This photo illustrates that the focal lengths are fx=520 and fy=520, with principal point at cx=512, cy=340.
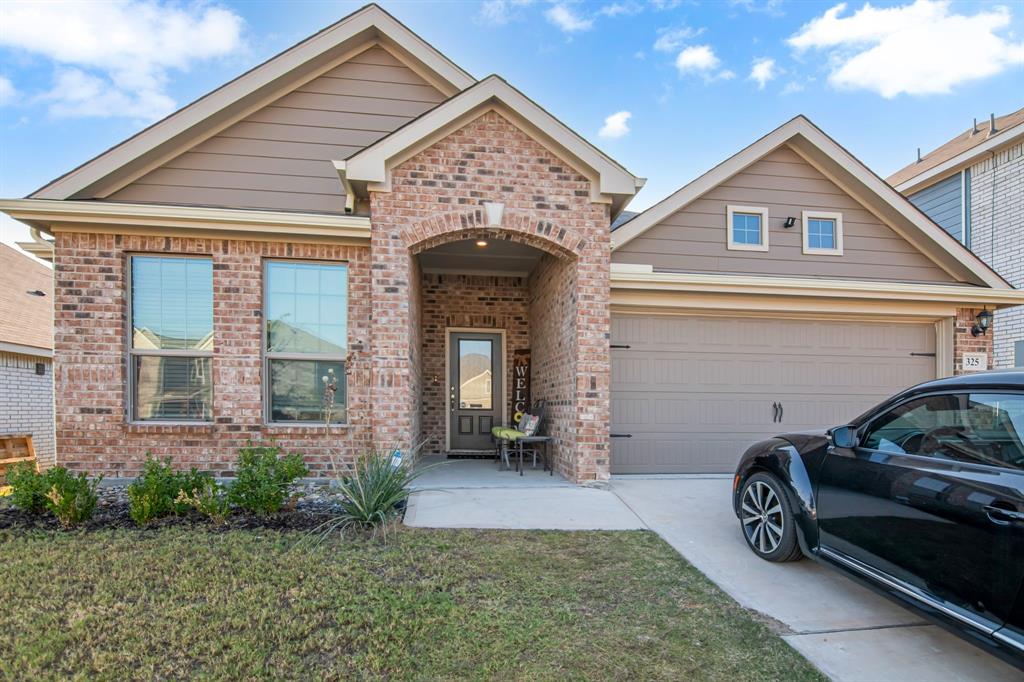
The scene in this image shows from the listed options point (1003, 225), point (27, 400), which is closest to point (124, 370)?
point (27, 400)

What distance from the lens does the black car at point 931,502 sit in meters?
2.38

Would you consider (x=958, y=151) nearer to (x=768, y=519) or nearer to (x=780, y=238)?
(x=780, y=238)

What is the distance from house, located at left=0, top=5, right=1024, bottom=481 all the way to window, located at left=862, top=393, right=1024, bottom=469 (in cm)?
322

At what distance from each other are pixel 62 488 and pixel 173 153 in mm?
4106

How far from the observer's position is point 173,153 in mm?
6445

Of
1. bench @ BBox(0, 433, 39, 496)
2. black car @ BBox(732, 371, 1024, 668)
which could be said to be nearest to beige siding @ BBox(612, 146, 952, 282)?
black car @ BBox(732, 371, 1024, 668)

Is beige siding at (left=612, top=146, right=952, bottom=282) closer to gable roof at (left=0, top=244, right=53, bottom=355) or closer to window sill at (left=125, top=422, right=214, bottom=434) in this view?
window sill at (left=125, top=422, right=214, bottom=434)

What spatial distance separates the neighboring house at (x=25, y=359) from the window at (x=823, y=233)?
1466 centimetres

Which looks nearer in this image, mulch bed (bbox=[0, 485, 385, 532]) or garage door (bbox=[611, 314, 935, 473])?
mulch bed (bbox=[0, 485, 385, 532])

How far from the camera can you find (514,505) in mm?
5336

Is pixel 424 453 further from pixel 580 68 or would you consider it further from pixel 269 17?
pixel 580 68

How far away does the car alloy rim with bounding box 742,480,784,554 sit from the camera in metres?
3.94

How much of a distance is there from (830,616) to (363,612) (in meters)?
2.83

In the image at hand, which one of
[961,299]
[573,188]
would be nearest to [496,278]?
[573,188]
